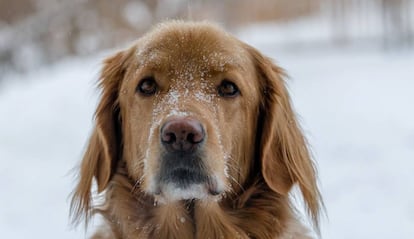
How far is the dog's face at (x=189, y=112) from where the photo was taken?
3.42 meters

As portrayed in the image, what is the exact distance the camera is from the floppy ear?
4.15 meters

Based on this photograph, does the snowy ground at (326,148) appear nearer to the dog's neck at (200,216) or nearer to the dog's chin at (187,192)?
the dog's neck at (200,216)

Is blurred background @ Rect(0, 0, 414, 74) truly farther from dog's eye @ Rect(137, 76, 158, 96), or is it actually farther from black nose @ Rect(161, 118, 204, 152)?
black nose @ Rect(161, 118, 204, 152)

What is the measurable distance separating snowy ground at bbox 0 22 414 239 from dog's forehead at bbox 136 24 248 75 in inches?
27.2

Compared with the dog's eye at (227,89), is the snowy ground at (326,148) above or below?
below

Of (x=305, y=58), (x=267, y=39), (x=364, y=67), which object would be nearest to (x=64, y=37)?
(x=305, y=58)

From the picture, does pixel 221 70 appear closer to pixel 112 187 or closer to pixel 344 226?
pixel 112 187

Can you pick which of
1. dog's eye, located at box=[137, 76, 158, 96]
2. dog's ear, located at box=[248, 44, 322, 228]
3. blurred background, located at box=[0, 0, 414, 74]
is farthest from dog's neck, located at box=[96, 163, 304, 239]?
blurred background, located at box=[0, 0, 414, 74]

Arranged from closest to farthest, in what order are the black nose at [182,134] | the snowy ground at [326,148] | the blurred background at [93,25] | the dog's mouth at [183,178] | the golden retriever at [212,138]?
the black nose at [182,134] → the dog's mouth at [183,178] → the golden retriever at [212,138] → the snowy ground at [326,148] → the blurred background at [93,25]

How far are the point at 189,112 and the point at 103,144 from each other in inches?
34.6

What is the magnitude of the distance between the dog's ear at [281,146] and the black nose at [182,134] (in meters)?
0.76

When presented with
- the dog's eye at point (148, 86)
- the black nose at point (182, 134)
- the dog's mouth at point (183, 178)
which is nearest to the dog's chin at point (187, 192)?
the dog's mouth at point (183, 178)

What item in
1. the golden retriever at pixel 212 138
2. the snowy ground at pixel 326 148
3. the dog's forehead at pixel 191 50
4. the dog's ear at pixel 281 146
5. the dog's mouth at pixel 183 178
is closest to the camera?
the dog's mouth at pixel 183 178

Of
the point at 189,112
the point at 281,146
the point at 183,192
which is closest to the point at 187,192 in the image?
the point at 183,192
